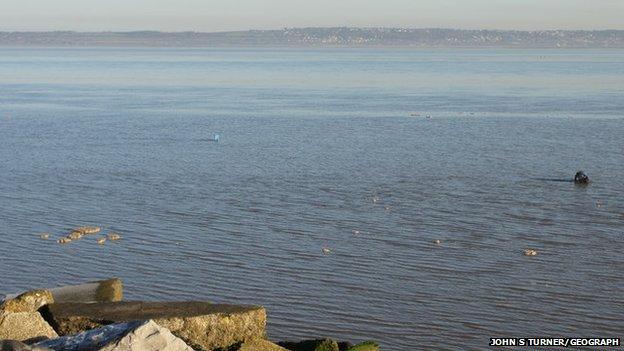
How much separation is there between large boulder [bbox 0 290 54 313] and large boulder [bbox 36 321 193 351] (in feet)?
6.54

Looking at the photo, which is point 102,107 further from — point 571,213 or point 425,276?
point 425,276

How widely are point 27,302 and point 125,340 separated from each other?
3406mm

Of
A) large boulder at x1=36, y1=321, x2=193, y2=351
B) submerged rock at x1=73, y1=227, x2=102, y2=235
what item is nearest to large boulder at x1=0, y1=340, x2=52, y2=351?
large boulder at x1=36, y1=321, x2=193, y2=351

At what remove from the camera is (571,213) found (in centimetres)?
2988

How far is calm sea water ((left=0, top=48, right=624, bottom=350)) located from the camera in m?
19.9

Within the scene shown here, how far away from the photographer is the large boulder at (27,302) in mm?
13375

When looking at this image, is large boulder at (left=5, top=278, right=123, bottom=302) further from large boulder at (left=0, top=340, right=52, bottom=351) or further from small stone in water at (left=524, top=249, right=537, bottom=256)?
small stone in water at (left=524, top=249, right=537, bottom=256)

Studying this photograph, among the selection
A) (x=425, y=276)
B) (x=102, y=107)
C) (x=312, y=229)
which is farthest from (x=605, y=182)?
(x=102, y=107)

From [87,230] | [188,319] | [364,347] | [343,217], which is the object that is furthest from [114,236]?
[364,347]

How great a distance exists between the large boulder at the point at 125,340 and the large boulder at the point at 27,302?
1.99 m

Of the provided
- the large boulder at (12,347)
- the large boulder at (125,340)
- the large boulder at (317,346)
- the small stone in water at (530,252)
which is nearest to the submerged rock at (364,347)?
the large boulder at (317,346)

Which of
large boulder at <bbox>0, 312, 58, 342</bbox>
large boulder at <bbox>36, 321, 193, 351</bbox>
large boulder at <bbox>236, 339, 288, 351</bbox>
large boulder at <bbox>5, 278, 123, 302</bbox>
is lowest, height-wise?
large boulder at <bbox>5, 278, 123, 302</bbox>

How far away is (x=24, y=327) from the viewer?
12.9 m

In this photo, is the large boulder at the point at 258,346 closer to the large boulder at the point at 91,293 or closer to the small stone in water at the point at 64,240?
the large boulder at the point at 91,293
